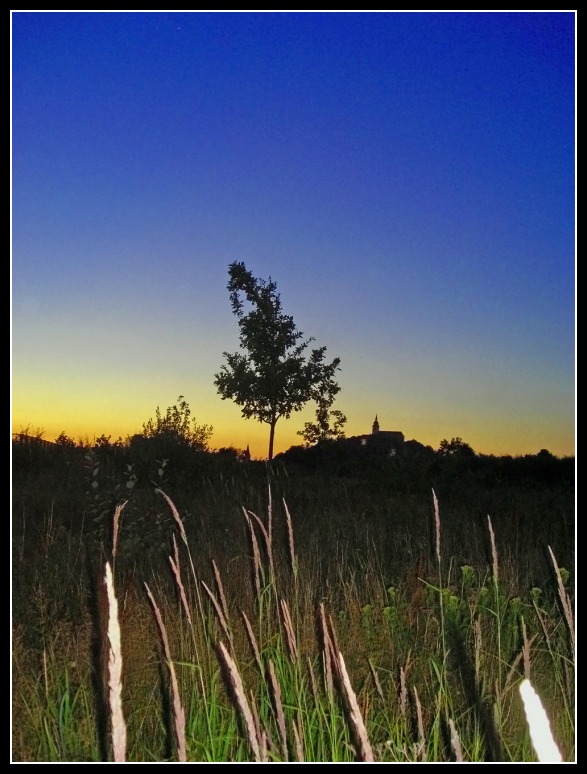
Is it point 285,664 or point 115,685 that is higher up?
point 115,685

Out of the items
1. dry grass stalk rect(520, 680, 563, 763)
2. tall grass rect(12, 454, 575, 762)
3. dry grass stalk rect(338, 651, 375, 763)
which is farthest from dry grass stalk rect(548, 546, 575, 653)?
dry grass stalk rect(520, 680, 563, 763)

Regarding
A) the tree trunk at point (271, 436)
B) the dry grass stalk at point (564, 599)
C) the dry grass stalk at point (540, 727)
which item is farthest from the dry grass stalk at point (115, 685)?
the tree trunk at point (271, 436)

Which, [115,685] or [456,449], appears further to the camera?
[456,449]

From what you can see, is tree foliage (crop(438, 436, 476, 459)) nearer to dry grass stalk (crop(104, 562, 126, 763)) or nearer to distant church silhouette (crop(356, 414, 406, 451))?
distant church silhouette (crop(356, 414, 406, 451))

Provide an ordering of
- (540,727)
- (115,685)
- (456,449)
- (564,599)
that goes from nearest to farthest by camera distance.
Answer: (540,727), (115,685), (564,599), (456,449)

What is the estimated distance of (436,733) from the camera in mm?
2012

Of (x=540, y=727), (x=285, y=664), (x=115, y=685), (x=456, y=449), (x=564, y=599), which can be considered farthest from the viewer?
(x=456, y=449)

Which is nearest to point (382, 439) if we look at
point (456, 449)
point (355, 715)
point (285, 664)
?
point (456, 449)

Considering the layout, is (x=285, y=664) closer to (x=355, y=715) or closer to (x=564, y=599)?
(x=564, y=599)

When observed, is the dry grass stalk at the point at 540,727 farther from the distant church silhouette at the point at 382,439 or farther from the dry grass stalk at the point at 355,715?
the distant church silhouette at the point at 382,439

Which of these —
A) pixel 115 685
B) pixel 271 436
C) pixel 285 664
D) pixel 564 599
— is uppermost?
pixel 271 436
